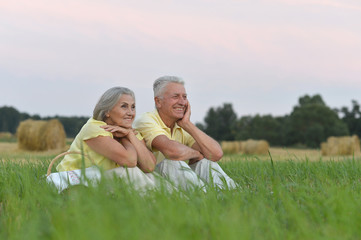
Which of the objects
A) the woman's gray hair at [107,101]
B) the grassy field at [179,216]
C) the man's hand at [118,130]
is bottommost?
the grassy field at [179,216]

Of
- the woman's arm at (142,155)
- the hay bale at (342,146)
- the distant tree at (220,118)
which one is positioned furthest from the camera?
the distant tree at (220,118)

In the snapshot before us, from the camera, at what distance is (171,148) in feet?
14.2

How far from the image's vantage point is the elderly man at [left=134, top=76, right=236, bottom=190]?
438 cm

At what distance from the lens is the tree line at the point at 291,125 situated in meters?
39.4

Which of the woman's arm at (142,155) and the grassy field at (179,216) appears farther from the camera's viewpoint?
the woman's arm at (142,155)

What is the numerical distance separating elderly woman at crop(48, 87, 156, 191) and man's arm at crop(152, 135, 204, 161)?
0.71 ft

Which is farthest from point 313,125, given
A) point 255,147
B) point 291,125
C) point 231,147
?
point 231,147

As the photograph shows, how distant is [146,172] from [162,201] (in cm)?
148

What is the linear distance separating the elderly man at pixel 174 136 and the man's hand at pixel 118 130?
419mm

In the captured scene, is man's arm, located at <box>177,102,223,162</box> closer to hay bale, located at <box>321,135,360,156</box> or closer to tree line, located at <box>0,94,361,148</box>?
hay bale, located at <box>321,135,360,156</box>

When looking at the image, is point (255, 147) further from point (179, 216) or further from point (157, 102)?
point (179, 216)

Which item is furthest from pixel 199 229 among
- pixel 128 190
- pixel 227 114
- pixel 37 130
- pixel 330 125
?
pixel 227 114

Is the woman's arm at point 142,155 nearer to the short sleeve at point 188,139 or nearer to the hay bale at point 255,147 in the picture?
the short sleeve at point 188,139

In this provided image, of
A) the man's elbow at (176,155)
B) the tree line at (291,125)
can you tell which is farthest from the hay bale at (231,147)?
the man's elbow at (176,155)
